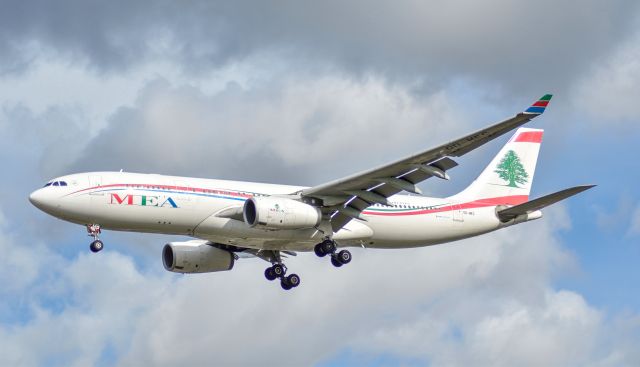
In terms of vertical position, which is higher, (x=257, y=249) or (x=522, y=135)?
(x=522, y=135)

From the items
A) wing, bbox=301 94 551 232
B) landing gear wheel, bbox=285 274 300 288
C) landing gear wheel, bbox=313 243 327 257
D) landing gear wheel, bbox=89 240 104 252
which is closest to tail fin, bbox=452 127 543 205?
wing, bbox=301 94 551 232

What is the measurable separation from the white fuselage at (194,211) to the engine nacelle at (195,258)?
4.47 metres

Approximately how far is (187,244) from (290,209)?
9.35m

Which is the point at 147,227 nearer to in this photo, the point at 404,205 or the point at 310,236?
the point at 310,236

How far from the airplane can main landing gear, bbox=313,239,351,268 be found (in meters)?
0.04

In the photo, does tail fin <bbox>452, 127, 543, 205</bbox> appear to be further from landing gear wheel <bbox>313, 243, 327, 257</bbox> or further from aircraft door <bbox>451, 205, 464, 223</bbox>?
landing gear wheel <bbox>313, 243, 327, 257</bbox>

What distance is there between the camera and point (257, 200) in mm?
48125

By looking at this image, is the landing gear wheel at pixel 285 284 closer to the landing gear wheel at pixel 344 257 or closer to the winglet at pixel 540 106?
the landing gear wheel at pixel 344 257

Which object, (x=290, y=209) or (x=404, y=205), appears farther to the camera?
(x=404, y=205)

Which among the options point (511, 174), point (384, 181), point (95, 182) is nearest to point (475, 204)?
point (511, 174)

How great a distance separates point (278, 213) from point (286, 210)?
0.40m

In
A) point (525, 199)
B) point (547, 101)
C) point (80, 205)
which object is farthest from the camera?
point (525, 199)

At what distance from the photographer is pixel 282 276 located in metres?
55.5

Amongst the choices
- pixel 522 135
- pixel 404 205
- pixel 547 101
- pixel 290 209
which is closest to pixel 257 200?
pixel 290 209
